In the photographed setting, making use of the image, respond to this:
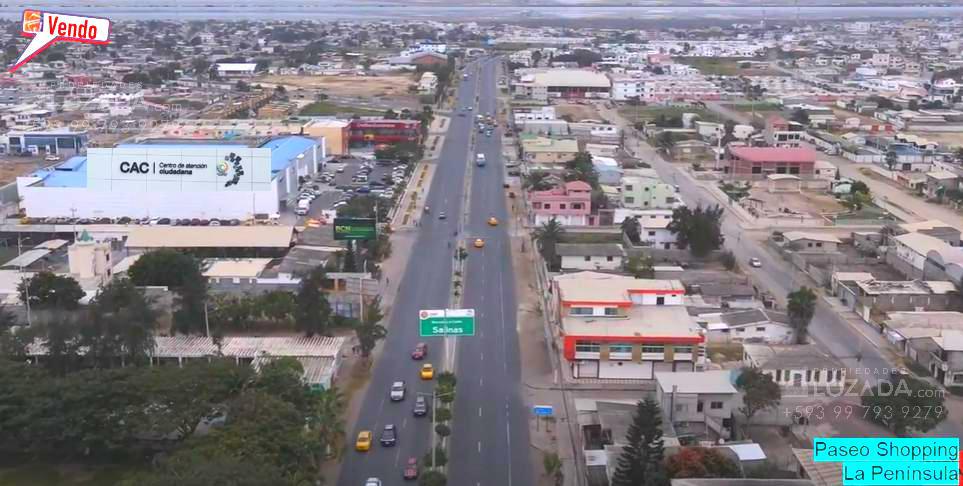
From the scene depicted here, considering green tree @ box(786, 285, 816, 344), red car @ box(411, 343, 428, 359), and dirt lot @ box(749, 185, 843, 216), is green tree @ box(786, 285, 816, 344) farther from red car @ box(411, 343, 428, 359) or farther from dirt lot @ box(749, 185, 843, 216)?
dirt lot @ box(749, 185, 843, 216)

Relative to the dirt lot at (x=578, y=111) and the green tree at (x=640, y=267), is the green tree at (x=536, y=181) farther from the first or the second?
the dirt lot at (x=578, y=111)

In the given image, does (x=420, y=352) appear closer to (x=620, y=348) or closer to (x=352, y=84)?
(x=620, y=348)

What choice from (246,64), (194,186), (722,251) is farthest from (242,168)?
(246,64)

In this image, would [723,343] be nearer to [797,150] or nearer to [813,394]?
[813,394]

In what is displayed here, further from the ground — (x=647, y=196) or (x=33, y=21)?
(x=33, y=21)

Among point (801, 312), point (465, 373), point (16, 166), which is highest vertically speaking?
point (801, 312)

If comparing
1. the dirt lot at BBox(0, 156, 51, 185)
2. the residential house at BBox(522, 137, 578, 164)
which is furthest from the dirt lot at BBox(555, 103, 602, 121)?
the dirt lot at BBox(0, 156, 51, 185)

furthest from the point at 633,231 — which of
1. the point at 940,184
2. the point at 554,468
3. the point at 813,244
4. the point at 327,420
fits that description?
the point at 327,420
